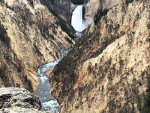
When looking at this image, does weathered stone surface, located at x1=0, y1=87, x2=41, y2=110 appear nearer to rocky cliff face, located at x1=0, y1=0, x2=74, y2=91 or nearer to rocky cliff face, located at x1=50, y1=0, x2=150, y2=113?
rocky cliff face, located at x1=50, y1=0, x2=150, y2=113

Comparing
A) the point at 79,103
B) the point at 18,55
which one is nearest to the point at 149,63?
the point at 79,103

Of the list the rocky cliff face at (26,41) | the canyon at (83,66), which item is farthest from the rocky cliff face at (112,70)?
the rocky cliff face at (26,41)

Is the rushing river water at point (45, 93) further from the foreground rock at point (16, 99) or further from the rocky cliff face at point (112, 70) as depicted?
the foreground rock at point (16, 99)

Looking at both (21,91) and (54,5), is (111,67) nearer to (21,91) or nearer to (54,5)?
(21,91)

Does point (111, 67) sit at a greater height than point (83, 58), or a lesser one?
lesser

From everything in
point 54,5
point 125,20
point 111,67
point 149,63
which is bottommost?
point 149,63

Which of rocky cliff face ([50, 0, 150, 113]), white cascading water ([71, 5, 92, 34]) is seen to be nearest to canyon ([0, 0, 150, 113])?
rocky cliff face ([50, 0, 150, 113])

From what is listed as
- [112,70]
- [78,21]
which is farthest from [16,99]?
[78,21]
